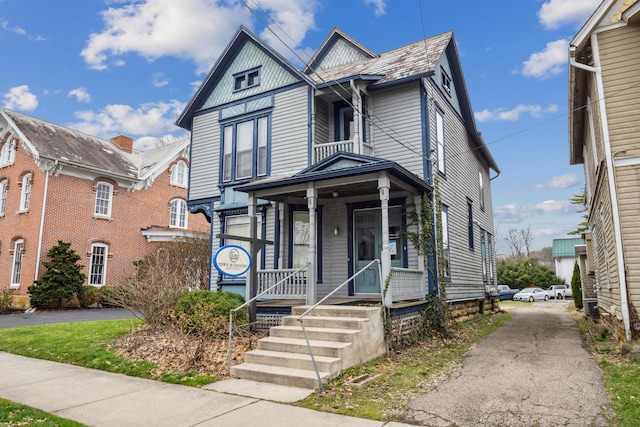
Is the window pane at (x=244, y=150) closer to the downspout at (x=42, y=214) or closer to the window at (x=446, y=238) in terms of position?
the window at (x=446, y=238)

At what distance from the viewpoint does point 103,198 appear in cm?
2356

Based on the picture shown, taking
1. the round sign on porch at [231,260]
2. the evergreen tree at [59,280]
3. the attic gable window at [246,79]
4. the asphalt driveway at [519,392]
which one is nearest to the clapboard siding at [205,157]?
the attic gable window at [246,79]

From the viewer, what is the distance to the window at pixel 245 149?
13.6 m

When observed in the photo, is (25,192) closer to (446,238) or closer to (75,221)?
(75,221)

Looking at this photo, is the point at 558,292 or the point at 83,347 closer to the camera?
the point at 83,347

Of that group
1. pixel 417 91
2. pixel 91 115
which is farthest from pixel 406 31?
pixel 91 115

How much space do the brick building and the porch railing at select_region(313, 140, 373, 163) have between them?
1204cm

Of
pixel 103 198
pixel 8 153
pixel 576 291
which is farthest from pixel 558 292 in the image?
pixel 8 153

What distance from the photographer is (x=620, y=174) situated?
337 inches

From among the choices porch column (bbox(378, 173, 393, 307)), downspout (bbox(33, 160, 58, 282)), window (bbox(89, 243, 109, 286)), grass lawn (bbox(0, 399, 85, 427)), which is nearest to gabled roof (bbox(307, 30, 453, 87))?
porch column (bbox(378, 173, 393, 307))

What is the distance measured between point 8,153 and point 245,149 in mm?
17227

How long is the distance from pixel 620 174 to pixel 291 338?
7.09 metres

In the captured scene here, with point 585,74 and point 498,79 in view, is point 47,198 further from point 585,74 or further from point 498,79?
point 585,74

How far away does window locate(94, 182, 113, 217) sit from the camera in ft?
76.3
